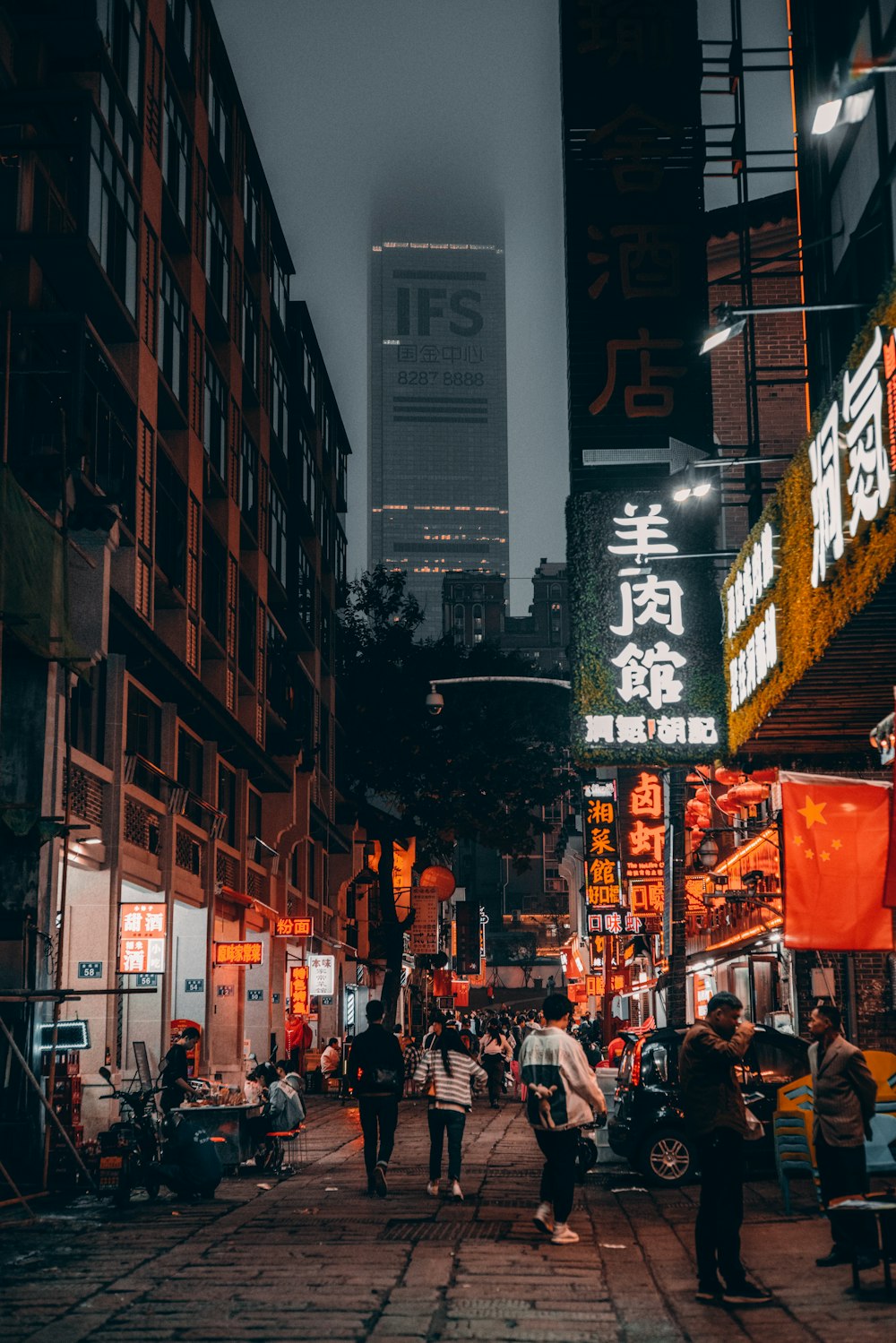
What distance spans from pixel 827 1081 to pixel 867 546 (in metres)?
4.28

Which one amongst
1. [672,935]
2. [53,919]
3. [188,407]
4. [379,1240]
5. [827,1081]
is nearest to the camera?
[827,1081]

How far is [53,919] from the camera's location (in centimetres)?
1819

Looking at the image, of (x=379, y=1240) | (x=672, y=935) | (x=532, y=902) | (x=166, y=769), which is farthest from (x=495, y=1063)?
(x=532, y=902)

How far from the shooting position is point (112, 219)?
23.2 m

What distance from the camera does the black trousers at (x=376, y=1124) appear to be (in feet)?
53.3

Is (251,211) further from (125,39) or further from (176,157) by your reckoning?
(125,39)

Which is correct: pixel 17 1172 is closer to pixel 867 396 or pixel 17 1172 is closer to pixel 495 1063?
pixel 867 396

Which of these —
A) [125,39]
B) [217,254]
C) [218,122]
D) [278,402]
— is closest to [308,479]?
[278,402]

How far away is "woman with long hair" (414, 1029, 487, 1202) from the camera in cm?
1572

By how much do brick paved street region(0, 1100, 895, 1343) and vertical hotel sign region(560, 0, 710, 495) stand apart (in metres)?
7.81

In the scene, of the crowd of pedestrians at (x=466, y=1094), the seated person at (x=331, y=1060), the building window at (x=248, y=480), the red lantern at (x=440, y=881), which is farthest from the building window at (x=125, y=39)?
the red lantern at (x=440, y=881)

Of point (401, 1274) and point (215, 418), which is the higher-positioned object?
point (215, 418)

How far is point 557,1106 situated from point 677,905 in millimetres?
27766

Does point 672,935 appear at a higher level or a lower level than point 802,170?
lower
